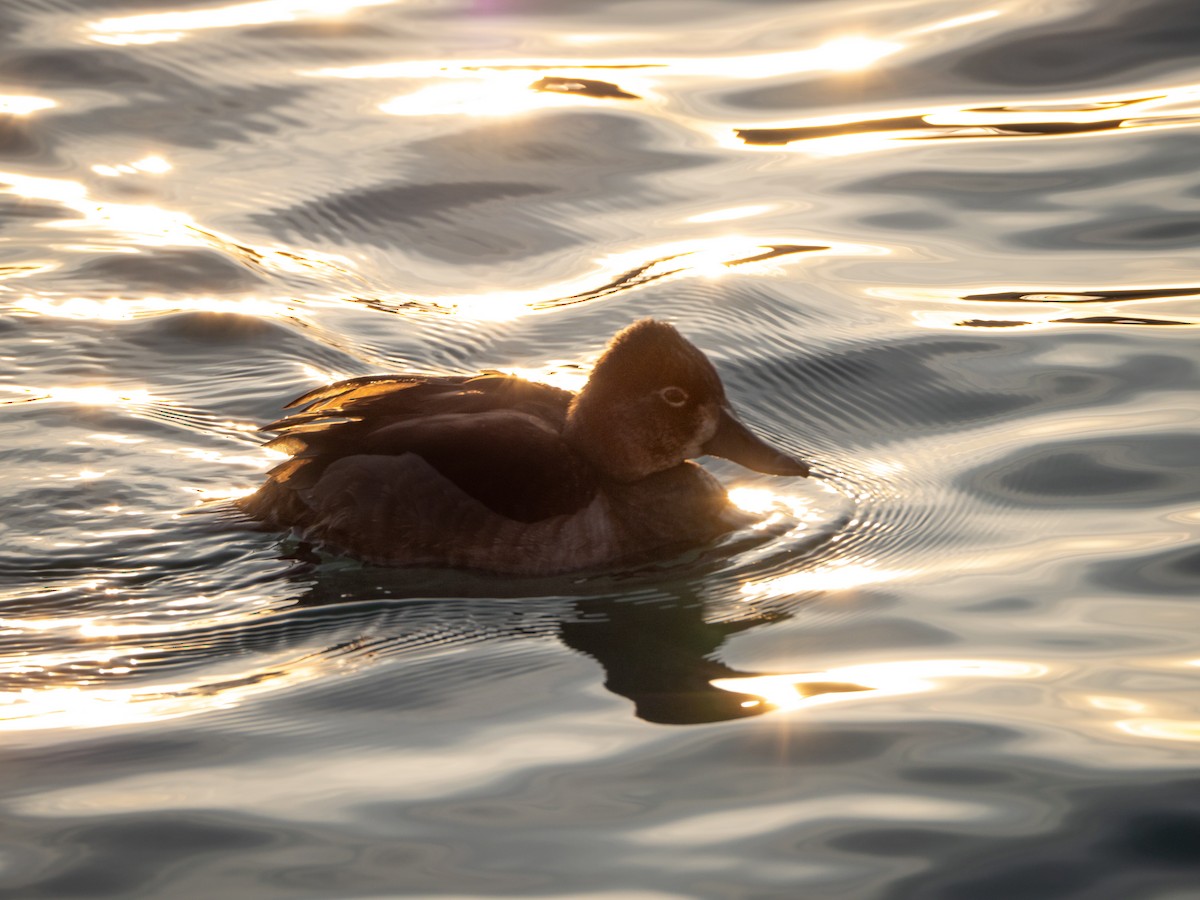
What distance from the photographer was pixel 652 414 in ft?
23.3

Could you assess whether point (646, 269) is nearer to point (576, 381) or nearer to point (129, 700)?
point (576, 381)

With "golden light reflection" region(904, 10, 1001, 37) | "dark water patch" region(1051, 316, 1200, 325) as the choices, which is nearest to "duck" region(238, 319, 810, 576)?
"dark water patch" region(1051, 316, 1200, 325)

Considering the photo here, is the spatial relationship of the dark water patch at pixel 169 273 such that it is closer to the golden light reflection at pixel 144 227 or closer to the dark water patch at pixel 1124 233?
the golden light reflection at pixel 144 227

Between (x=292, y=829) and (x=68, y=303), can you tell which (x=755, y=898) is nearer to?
(x=292, y=829)

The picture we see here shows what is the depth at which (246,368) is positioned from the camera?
29.1 feet

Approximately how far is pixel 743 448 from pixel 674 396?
397 mm

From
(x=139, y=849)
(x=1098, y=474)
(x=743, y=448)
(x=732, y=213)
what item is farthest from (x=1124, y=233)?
(x=139, y=849)

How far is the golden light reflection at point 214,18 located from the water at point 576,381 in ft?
0.24

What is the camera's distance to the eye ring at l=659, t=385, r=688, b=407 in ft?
23.4

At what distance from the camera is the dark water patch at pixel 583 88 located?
12594mm

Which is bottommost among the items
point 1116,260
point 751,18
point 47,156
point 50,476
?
point 50,476

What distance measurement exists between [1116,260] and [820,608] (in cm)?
467

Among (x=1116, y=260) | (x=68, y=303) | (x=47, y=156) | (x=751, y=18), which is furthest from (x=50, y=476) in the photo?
(x=751, y=18)

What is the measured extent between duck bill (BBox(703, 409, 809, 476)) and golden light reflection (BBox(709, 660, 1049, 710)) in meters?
1.76
